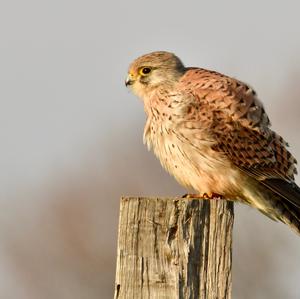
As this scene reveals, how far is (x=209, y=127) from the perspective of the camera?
19.9 ft

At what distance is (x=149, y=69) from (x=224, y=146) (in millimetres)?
871

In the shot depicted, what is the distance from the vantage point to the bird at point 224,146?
6.08 meters

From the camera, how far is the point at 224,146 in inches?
240

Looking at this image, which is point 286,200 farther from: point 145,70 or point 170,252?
point 170,252

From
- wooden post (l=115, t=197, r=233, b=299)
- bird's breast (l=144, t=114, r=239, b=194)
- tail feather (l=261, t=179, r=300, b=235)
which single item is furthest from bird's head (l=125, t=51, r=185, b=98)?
wooden post (l=115, t=197, r=233, b=299)

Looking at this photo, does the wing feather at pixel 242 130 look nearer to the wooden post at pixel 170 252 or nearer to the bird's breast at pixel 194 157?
the bird's breast at pixel 194 157

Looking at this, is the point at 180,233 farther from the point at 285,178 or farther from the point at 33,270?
the point at 33,270

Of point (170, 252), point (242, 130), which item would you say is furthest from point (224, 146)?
point (170, 252)

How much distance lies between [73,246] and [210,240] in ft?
29.2

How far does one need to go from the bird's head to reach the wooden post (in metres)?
2.56

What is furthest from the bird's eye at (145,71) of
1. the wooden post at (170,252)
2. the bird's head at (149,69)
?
the wooden post at (170,252)

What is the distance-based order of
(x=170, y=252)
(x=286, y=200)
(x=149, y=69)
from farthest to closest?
1. (x=149, y=69)
2. (x=286, y=200)
3. (x=170, y=252)

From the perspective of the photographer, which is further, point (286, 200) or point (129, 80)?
point (129, 80)

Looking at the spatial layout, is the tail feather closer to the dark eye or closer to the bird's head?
the bird's head
